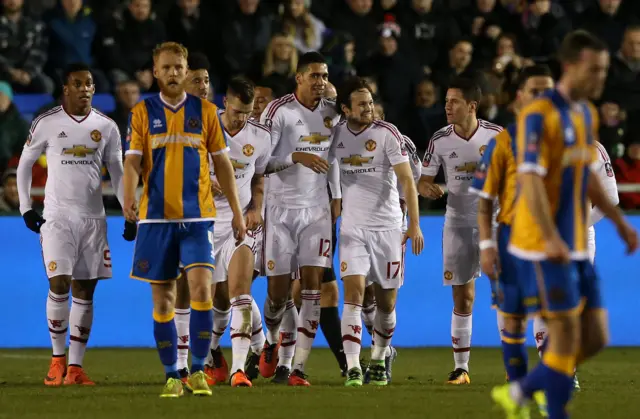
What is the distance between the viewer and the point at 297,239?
10.6 m

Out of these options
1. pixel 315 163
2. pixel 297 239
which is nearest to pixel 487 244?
pixel 315 163

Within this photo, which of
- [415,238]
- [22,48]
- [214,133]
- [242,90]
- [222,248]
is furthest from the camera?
[22,48]

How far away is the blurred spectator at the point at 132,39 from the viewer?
16.6 meters

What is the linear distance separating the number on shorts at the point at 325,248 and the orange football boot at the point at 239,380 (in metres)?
1.14

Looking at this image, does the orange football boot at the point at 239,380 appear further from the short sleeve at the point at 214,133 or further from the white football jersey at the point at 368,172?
the short sleeve at the point at 214,133

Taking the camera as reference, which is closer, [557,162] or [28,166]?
[557,162]

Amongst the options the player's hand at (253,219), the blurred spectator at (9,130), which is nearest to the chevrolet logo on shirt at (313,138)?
the player's hand at (253,219)

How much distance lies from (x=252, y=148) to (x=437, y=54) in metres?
7.13

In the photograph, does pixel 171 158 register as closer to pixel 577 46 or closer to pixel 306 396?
pixel 306 396

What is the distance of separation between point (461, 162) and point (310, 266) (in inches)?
57.0

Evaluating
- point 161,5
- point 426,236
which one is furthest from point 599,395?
point 161,5

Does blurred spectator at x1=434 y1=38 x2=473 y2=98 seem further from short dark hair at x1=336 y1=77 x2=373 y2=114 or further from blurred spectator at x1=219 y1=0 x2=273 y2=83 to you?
short dark hair at x1=336 y1=77 x2=373 y2=114

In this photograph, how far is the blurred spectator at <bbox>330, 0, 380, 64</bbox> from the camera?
17391 mm

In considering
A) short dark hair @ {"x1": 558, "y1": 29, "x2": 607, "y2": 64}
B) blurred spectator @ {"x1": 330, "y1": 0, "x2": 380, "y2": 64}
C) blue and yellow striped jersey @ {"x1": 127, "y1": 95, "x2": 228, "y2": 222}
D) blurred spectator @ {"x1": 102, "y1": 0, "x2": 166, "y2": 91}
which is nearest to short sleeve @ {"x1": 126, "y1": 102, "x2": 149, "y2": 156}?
blue and yellow striped jersey @ {"x1": 127, "y1": 95, "x2": 228, "y2": 222}
